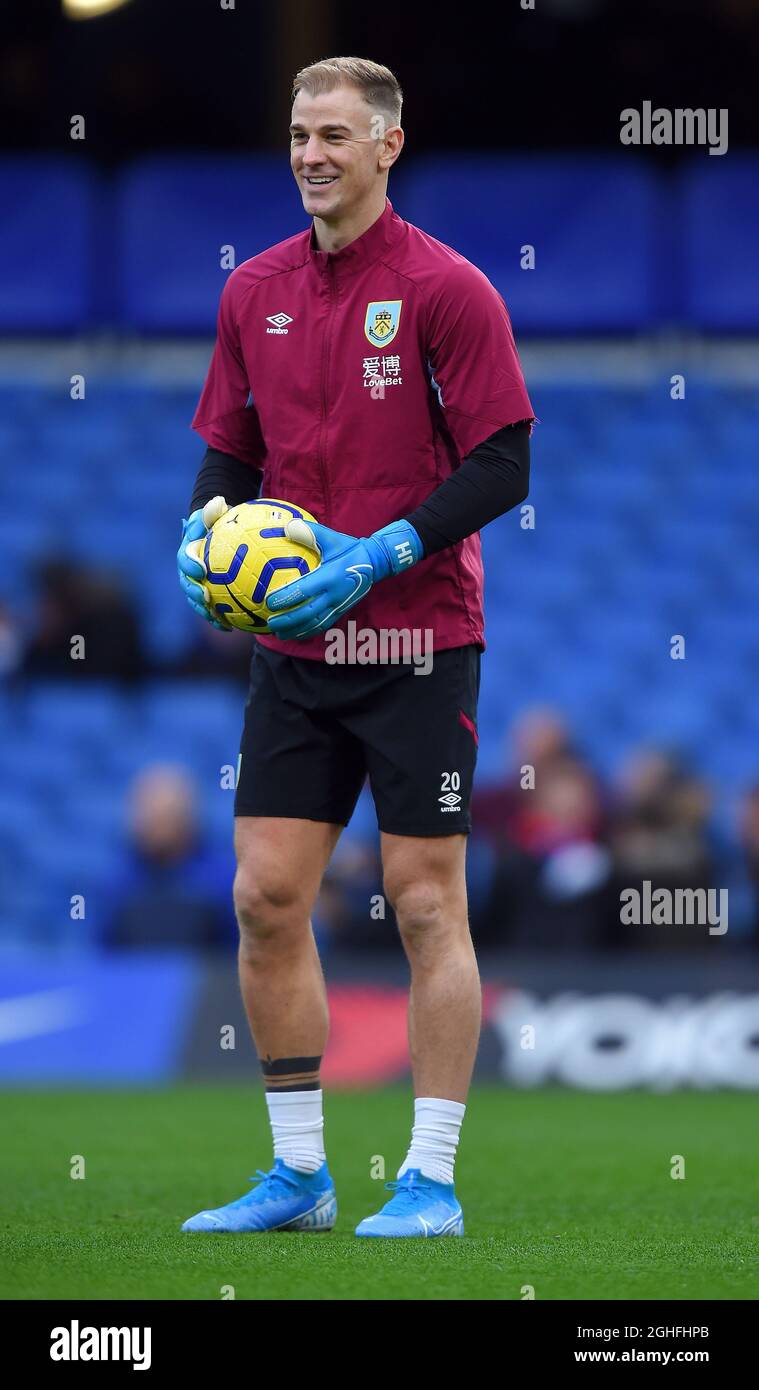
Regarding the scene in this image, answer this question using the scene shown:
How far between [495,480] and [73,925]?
23.7 ft

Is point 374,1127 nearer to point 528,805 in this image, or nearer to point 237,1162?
point 237,1162

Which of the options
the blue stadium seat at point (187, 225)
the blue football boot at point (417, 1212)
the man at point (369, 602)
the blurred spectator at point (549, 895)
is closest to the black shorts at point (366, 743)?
the man at point (369, 602)

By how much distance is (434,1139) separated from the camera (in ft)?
14.6

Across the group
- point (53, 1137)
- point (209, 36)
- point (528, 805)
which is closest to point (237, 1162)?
point (53, 1137)

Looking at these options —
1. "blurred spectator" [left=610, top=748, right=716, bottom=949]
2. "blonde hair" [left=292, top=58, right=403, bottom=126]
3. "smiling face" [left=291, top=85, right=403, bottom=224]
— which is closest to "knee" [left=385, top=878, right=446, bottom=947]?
"smiling face" [left=291, top=85, right=403, bottom=224]

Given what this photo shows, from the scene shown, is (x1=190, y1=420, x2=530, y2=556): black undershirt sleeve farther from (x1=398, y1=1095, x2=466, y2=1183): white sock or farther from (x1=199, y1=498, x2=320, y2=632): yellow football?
(x1=398, y1=1095, x2=466, y2=1183): white sock

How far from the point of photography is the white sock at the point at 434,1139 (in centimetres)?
445

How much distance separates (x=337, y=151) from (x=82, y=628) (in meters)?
7.29

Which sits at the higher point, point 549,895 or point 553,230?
point 553,230

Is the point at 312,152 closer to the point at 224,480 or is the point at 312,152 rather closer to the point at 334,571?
the point at 224,480

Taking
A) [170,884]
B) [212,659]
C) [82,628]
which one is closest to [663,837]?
[170,884]

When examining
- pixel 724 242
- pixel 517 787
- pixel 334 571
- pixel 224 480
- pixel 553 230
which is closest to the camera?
pixel 334 571

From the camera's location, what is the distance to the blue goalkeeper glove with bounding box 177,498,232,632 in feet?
14.6

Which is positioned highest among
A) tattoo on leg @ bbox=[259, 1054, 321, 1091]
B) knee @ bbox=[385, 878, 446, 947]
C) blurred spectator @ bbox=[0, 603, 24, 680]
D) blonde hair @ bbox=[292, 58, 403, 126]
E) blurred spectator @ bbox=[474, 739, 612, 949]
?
blurred spectator @ bbox=[0, 603, 24, 680]
